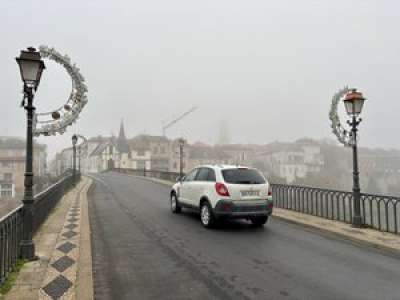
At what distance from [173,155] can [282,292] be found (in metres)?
87.2

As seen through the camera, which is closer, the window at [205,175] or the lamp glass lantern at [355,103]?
the window at [205,175]

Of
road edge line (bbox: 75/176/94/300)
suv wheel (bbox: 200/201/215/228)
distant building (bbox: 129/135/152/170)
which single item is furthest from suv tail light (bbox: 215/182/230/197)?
distant building (bbox: 129/135/152/170)

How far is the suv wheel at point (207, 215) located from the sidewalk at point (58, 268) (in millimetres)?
3146

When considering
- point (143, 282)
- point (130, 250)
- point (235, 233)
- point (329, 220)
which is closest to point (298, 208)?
point (329, 220)

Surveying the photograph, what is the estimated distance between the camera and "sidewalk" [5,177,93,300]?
413cm

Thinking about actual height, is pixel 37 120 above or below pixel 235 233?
above

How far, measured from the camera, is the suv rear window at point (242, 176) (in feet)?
27.5

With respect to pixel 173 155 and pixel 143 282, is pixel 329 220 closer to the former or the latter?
pixel 143 282

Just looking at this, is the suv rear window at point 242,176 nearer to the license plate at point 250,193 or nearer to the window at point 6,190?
the license plate at point 250,193

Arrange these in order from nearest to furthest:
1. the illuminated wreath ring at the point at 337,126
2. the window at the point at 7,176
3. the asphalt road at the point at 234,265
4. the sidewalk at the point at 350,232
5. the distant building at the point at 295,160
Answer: the asphalt road at the point at 234,265, the sidewalk at the point at 350,232, the illuminated wreath ring at the point at 337,126, the window at the point at 7,176, the distant building at the point at 295,160

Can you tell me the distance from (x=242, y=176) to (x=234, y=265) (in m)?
3.45

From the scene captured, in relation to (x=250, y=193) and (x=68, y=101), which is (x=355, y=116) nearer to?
(x=250, y=193)

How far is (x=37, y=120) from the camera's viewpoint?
13211 millimetres

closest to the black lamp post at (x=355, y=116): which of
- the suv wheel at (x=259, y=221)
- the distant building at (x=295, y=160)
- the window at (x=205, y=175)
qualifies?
the suv wheel at (x=259, y=221)
